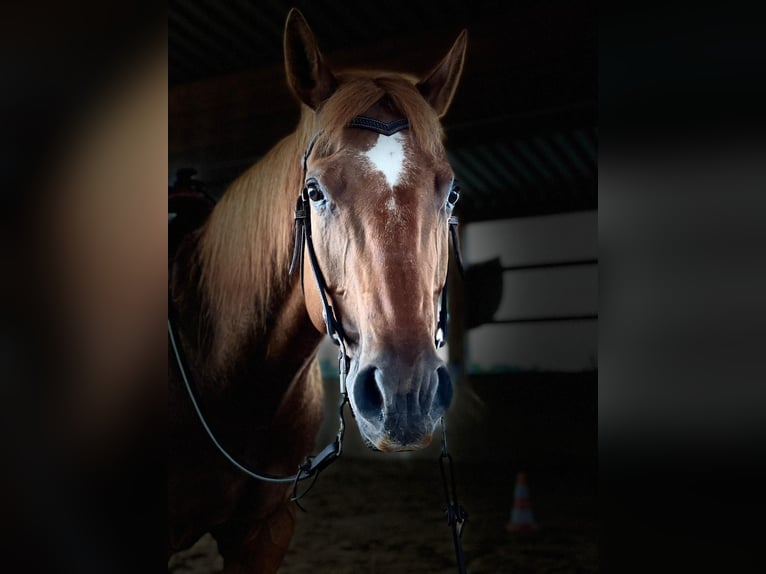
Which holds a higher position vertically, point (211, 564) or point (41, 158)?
point (41, 158)

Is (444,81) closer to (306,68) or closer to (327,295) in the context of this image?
(306,68)

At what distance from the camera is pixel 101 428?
1.50 metres

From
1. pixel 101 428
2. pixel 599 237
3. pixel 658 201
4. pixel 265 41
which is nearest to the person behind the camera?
pixel 658 201

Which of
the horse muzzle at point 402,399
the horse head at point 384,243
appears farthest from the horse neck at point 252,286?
the horse muzzle at point 402,399

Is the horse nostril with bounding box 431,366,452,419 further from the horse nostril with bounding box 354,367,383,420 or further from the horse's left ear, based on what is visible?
the horse's left ear

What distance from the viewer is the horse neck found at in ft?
4.44

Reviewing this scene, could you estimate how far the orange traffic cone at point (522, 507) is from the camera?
1.40m

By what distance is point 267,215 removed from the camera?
55.0 inches

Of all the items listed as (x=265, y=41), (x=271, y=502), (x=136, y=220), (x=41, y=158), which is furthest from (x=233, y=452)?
(x=265, y=41)

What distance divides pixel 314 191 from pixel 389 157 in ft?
0.54

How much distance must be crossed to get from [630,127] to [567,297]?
387 millimetres

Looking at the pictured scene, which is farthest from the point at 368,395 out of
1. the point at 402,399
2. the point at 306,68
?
the point at 306,68

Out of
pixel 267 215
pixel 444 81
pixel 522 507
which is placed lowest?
pixel 522 507

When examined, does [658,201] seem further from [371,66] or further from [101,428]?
[101,428]
